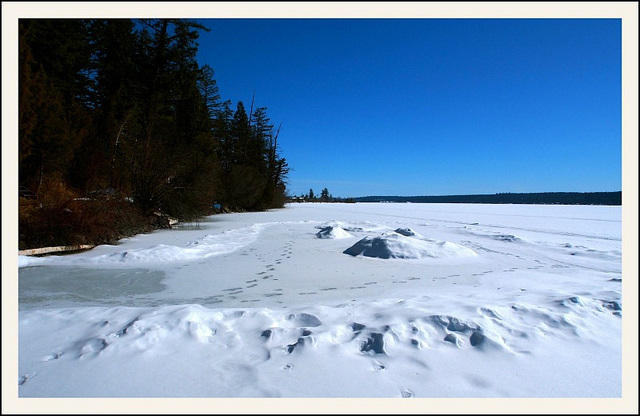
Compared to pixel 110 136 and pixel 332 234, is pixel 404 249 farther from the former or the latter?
pixel 110 136

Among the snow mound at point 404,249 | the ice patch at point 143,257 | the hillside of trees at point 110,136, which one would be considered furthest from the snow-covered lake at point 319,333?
the hillside of trees at point 110,136

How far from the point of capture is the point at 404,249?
5949 millimetres

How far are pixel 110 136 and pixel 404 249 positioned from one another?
12.7 m

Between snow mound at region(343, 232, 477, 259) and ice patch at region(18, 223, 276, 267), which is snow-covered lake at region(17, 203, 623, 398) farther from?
snow mound at region(343, 232, 477, 259)

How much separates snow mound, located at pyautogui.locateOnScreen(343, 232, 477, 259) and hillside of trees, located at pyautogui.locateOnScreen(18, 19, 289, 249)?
18.1 feet

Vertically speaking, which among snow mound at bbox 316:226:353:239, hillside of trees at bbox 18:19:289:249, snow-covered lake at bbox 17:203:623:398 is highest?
hillside of trees at bbox 18:19:289:249

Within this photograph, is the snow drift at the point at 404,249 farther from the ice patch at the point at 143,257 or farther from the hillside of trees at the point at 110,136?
the hillside of trees at the point at 110,136

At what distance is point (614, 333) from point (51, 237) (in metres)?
8.01

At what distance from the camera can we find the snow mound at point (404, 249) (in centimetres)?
584

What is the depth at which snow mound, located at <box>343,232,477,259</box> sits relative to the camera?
230 inches

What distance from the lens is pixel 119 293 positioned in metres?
3.59

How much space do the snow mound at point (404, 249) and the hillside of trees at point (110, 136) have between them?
552 centimetres

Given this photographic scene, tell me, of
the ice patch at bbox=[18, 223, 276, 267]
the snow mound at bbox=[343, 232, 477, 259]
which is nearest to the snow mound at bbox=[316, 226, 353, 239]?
the snow mound at bbox=[343, 232, 477, 259]

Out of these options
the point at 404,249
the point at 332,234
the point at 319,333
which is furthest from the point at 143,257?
the point at 332,234
